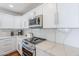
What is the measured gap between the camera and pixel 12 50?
3.30 feet

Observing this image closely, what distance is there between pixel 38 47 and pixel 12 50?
17.0 inches

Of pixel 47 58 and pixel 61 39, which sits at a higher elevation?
pixel 61 39

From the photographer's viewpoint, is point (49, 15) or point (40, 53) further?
point (49, 15)

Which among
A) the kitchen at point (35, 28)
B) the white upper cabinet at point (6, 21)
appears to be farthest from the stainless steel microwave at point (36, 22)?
the white upper cabinet at point (6, 21)

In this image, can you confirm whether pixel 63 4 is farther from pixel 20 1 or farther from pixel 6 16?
pixel 6 16

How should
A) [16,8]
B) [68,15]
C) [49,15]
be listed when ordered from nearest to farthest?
[68,15]
[16,8]
[49,15]

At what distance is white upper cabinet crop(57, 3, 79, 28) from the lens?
2.45 ft

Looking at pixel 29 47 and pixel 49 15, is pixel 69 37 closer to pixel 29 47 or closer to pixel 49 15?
pixel 49 15

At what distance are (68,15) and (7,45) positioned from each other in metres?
1.01

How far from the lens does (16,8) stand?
3.04ft

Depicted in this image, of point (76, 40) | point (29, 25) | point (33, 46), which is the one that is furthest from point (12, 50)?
point (76, 40)

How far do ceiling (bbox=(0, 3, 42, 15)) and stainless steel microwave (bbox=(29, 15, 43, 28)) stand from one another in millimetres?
184

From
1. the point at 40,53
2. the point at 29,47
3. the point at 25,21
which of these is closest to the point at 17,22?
the point at 25,21

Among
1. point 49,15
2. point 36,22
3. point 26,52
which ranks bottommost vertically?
point 26,52
